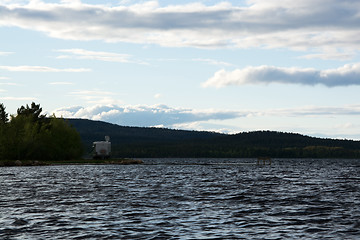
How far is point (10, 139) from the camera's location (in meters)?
153

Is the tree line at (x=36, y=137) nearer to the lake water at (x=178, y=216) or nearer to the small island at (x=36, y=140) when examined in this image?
the small island at (x=36, y=140)

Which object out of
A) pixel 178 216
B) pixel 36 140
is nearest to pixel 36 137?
pixel 36 140

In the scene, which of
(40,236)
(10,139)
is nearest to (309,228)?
(40,236)

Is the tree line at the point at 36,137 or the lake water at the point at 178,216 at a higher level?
the tree line at the point at 36,137

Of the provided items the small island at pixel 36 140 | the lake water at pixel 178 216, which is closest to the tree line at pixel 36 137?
the small island at pixel 36 140

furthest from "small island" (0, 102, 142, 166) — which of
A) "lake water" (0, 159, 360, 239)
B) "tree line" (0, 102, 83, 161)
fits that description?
"lake water" (0, 159, 360, 239)

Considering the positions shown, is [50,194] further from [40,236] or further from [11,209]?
[40,236]

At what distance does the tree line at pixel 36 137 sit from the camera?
15462 cm

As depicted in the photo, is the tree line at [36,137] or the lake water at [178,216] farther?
the tree line at [36,137]

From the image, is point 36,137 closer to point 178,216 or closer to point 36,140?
point 36,140

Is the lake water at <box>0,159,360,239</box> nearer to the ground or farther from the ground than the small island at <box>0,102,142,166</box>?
nearer to the ground

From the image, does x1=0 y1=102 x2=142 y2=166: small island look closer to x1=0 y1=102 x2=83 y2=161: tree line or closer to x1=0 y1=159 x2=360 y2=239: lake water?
x1=0 y1=102 x2=83 y2=161: tree line

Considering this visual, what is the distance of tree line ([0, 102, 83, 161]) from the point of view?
6088 inches

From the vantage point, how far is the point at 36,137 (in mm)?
158375
